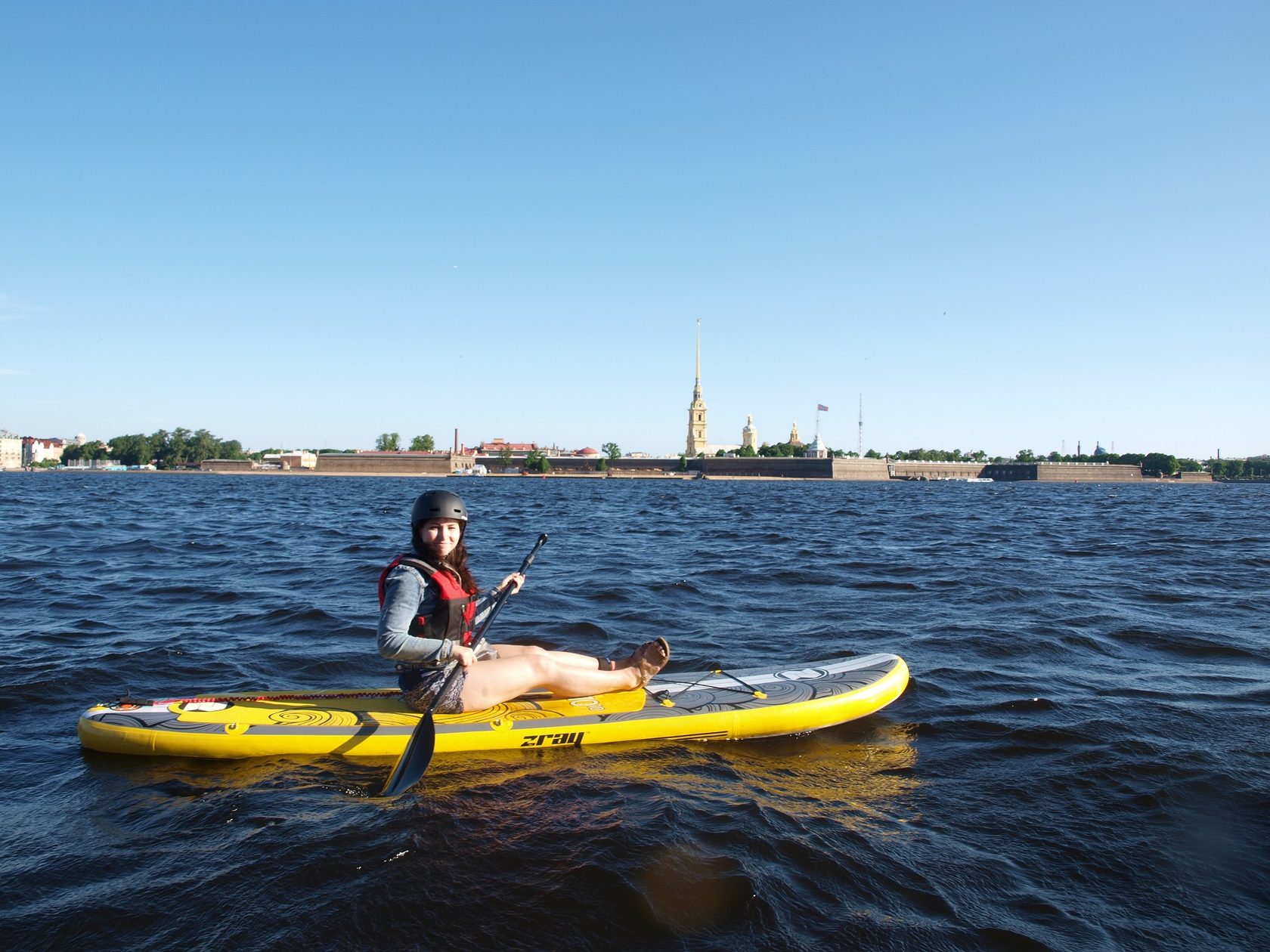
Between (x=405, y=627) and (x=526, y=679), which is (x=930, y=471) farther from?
(x=405, y=627)

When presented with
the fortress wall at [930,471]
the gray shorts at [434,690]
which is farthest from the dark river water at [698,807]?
the fortress wall at [930,471]

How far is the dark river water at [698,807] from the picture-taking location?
2953 mm

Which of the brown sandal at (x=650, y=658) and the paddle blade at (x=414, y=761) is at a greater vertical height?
the brown sandal at (x=650, y=658)

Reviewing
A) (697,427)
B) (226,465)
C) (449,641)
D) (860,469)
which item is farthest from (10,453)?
(449,641)

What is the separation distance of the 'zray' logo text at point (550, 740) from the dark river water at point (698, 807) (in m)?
0.07

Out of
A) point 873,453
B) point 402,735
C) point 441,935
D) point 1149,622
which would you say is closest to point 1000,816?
point 441,935

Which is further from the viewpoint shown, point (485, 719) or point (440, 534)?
A: point (485, 719)

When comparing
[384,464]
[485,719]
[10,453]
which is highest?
[10,453]

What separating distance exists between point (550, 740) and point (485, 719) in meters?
0.39

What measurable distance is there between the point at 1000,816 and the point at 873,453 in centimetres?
14541

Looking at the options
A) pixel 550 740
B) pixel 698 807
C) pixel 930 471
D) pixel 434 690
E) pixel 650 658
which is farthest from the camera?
pixel 930 471

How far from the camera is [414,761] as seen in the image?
13.0ft

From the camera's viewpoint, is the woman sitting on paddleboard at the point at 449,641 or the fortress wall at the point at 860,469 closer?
the woman sitting on paddleboard at the point at 449,641

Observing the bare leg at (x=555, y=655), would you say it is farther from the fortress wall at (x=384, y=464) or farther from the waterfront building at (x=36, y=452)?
the waterfront building at (x=36, y=452)
